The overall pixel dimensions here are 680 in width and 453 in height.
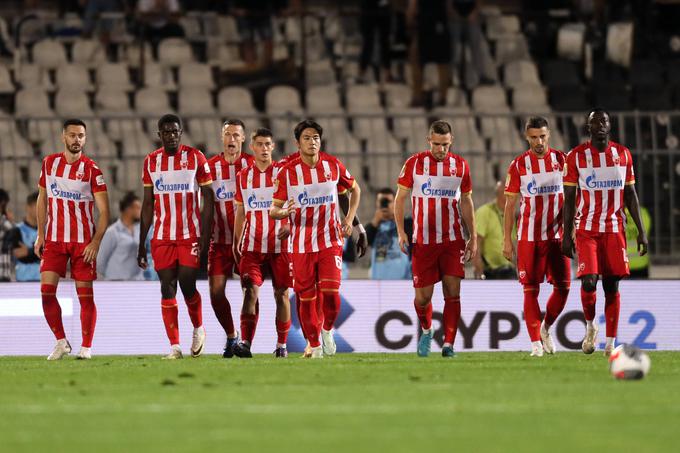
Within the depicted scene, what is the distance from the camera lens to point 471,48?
24.6m

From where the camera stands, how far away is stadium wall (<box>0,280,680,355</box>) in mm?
15641

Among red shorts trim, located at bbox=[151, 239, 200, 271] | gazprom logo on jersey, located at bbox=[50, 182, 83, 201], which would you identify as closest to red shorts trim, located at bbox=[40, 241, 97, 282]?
gazprom logo on jersey, located at bbox=[50, 182, 83, 201]

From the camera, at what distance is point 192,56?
24.5 m

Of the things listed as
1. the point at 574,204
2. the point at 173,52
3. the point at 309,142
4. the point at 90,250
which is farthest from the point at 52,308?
the point at 173,52

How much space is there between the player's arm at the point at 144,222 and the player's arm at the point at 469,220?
2.85 metres

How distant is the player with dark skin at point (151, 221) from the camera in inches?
516

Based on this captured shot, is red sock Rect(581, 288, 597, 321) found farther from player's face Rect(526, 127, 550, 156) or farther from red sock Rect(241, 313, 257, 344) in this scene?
red sock Rect(241, 313, 257, 344)

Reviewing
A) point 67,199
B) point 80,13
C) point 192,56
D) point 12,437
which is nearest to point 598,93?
point 192,56

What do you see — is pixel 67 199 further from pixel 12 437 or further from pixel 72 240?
pixel 12 437

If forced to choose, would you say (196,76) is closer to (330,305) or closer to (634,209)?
(330,305)

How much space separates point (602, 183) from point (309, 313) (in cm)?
287

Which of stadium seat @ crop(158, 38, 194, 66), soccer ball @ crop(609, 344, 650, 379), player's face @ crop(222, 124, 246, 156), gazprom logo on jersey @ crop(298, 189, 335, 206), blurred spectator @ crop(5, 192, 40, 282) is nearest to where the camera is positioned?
soccer ball @ crop(609, 344, 650, 379)

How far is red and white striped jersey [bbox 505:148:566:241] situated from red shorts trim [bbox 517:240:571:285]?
2.6 inches

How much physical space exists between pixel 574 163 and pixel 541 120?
1.95 feet
